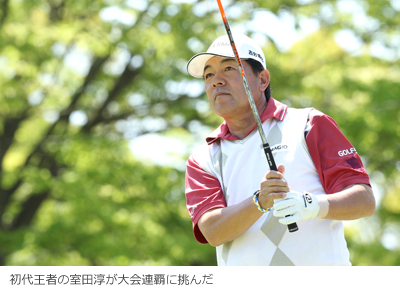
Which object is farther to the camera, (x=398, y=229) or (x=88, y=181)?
(x=398, y=229)

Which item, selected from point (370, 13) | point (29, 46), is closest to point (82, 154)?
point (29, 46)

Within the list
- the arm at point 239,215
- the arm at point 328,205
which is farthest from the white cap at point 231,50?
the arm at point 328,205

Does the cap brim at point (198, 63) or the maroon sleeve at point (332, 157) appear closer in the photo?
the maroon sleeve at point (332, 157)

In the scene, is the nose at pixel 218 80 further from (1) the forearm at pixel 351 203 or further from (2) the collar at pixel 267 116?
(1) the forearm at pixel 351 203

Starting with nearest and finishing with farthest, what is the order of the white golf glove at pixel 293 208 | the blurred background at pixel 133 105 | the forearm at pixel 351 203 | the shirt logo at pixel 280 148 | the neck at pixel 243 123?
1. the white golf glove at pixel 293 208
2. the forearm at pixel 351 203
3. the shirt logo at pixel 280 148
4. the neck at pixel 243 123
5. the blurred background at pixel 133 105

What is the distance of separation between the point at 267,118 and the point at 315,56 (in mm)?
8013

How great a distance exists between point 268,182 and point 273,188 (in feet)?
0.11

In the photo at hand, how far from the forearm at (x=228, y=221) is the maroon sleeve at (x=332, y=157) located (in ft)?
1.33

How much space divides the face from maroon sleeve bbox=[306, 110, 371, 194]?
0.39m

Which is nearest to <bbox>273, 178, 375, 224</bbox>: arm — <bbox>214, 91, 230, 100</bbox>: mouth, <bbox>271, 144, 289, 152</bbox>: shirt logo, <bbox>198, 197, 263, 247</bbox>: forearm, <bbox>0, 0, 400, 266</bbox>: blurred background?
<bbox>198, 197, 263, 247</bbox>: forearm

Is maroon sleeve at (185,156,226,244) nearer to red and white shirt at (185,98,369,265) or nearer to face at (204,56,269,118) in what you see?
red and white shirt at (185,98,369,265)

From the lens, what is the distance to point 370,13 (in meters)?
9.30

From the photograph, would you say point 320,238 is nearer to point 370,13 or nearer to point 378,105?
point 378,105

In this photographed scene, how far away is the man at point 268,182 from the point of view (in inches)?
85.0
